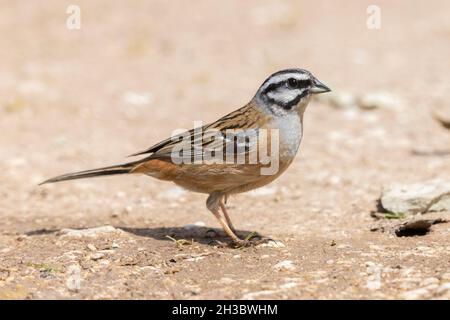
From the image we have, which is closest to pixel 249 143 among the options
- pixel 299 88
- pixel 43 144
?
pixel 299 88

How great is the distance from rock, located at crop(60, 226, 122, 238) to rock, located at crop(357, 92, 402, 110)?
547 cm

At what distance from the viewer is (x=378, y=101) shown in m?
11.4

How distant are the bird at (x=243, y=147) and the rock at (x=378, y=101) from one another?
4.63 m

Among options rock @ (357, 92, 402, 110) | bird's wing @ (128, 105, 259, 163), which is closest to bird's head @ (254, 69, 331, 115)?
bird's wing @ (128, 105, 259, 163)

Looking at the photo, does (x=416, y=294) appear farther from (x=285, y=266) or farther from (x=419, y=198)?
(x=419, y=198)

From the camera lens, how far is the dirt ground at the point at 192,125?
582 cm

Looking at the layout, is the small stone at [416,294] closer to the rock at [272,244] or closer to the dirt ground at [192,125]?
the dirt ground at [192,125]

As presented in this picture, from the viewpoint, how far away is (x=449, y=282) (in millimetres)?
5262

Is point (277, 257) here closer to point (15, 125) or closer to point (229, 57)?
point (15, 125)

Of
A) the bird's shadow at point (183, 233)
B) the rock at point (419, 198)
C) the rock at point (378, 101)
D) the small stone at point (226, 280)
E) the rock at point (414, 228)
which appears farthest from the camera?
the rock at point (378, 101)

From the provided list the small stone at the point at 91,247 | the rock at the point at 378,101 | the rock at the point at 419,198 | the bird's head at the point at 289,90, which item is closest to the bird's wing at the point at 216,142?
the bird's head at the point at 289,90

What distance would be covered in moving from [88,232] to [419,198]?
9.93 ft

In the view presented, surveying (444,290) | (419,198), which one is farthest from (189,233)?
(444,290)

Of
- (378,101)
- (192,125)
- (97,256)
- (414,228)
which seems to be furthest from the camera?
(378,101)
